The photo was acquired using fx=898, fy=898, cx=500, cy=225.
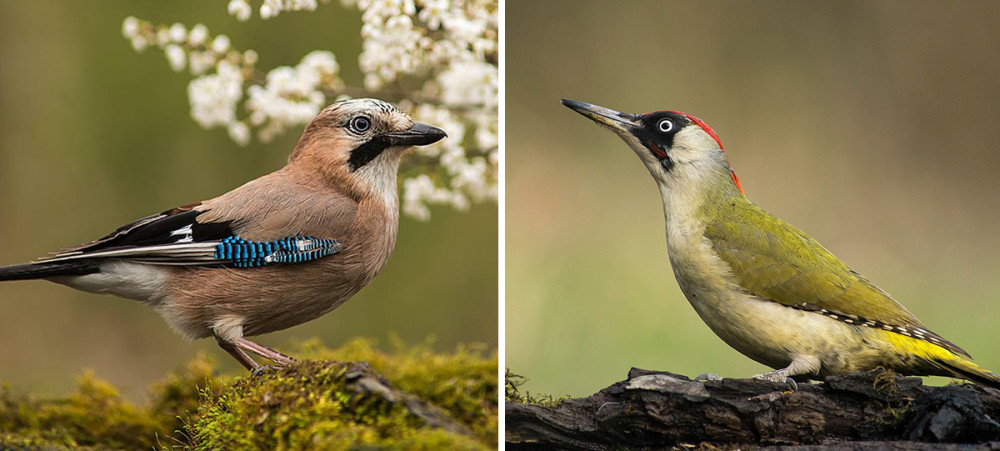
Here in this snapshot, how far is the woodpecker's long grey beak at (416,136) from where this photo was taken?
2619 mm

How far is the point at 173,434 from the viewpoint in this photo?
3168 millimetres

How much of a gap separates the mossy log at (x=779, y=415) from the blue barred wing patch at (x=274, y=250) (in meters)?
0.77

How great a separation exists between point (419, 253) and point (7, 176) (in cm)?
234

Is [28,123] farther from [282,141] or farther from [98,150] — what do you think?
[282,141]

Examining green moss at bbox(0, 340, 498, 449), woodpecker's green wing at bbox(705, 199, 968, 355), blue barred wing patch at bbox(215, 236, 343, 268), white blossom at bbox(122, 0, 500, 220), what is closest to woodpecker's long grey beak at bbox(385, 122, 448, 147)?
blue barred wing patch at bbox(215, 236, 343, 268)

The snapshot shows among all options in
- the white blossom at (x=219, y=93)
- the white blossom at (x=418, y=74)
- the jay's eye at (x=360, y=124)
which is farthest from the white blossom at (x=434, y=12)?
the white blossom at (x=219, y=93)

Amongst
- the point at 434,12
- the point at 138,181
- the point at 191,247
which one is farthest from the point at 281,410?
the point at 138,181

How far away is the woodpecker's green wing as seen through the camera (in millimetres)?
2299

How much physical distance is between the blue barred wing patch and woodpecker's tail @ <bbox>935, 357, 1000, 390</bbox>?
63.4 inches

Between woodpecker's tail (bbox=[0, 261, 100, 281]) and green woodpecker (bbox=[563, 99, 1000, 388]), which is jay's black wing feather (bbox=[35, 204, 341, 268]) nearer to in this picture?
woodpecker's tail (bbox=[0, 261, 100, 281])

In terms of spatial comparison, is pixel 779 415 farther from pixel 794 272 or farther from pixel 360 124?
pixel 360 124

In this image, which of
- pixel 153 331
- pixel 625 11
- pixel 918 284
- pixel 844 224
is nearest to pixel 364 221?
pixel 625 11

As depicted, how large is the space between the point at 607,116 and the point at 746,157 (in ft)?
1.78

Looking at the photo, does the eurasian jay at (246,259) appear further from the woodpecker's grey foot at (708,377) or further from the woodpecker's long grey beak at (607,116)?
the woodpecker's grey foot at (708,377)
